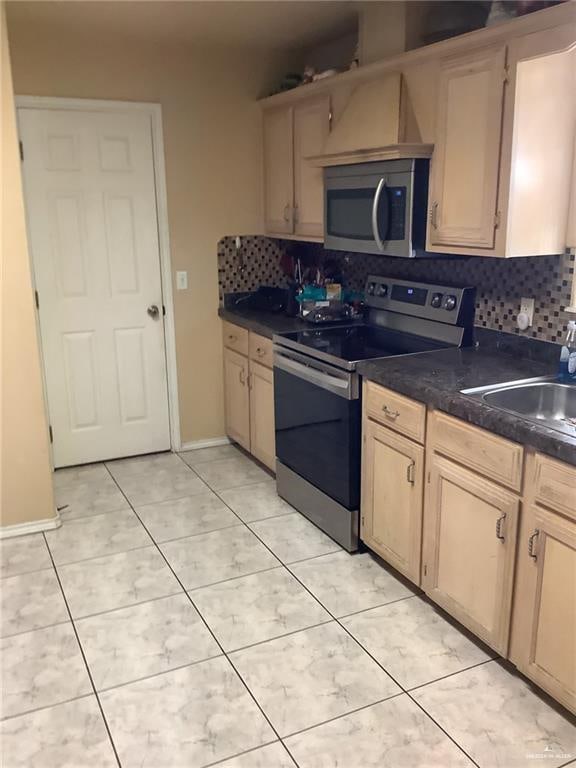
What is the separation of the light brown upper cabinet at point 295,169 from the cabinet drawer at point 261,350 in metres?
0.63

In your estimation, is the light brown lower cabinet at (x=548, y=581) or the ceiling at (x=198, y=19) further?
the ceiling at (x=198, y=19)

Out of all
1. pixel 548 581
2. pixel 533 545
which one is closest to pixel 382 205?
pixel 533 545

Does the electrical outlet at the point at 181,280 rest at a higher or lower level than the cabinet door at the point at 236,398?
higher

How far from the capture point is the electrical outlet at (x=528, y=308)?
8.66 ft

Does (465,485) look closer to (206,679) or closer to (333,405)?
(333,405)

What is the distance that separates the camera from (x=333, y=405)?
9.30ft

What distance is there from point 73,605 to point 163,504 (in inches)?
36.9

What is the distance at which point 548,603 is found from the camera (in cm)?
192

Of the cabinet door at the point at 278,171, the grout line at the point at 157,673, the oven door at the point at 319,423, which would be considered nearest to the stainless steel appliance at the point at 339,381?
the oven door at the point at 319,423

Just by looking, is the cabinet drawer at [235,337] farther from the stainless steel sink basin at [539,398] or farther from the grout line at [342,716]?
the grout line at [342,716]

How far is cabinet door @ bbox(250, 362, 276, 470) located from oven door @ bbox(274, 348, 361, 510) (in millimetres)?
181

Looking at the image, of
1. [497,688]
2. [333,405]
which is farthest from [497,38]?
[497,688]

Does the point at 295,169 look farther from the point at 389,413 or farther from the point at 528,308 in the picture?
the point at 389,413

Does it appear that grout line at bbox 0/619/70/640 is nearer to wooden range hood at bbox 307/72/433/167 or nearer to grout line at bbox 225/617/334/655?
grout line at bbox 225/617/334/655
